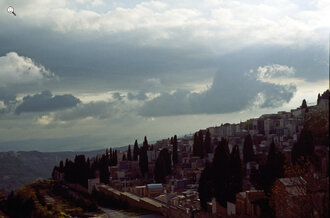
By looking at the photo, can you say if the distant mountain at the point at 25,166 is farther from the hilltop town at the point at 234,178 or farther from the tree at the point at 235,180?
the tree at the point at 235,180

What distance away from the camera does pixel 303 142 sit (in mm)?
40406

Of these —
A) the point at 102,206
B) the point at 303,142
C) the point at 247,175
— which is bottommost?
the point at 102,206

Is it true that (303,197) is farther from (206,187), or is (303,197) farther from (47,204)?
(47,204)

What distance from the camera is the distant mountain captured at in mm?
128000

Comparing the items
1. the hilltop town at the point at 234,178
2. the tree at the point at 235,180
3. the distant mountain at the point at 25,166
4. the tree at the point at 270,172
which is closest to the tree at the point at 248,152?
the hilltop town at the point at 234,178

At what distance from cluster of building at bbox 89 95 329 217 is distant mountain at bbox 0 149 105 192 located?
62.5 m

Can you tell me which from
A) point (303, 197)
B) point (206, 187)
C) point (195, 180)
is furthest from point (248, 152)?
point (303, 197)

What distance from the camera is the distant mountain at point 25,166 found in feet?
420

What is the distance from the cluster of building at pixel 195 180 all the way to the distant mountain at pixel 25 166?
62.5 metres

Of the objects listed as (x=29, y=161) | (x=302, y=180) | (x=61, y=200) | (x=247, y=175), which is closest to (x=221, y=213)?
(x=302, y=180)

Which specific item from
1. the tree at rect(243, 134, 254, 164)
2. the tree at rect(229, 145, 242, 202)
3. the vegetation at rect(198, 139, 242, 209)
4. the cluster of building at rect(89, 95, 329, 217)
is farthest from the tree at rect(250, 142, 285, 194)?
the tree at rect(243, 134, 254, 164)

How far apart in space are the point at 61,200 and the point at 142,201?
21541mm

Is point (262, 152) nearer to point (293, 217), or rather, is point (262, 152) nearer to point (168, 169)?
point (168, 169)

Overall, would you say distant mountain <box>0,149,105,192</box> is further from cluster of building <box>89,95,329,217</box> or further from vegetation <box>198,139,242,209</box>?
vegetation <box>198,139,242,209</box>
